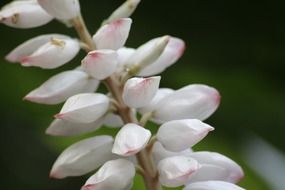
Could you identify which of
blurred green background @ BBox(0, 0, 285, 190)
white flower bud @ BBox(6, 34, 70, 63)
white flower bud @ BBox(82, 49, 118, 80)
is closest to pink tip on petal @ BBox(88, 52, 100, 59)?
white flower bud @ BBox(82, 49, 118, 80)

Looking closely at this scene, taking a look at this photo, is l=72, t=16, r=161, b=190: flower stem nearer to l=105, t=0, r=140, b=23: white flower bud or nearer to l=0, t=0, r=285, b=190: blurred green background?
l=105, t=0, r=140, b=23: white flower bud

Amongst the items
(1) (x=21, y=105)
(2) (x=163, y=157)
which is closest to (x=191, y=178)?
(2) (x=163, y=157)

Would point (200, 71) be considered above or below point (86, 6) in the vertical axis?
below

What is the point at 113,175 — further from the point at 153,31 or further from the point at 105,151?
the point at 153,31

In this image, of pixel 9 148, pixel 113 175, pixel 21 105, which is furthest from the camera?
pixel 9 148

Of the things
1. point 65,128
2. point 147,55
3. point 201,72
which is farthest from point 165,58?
point 201,72

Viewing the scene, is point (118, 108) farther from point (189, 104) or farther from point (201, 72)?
point (201, 72)

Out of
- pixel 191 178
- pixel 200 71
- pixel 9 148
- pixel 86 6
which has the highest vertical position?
pixel 191 178
